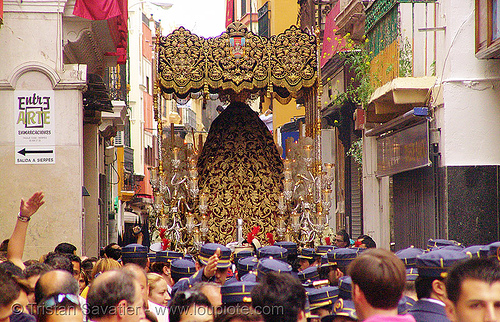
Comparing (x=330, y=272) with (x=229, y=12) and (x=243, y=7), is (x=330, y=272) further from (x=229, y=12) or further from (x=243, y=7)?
(x=229, y=12)

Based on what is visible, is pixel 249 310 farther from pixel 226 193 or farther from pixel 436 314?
pixel 226 193

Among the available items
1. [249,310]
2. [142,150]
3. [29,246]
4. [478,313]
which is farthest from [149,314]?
[142,150]

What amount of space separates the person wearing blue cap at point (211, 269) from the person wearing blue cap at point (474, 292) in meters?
2.50

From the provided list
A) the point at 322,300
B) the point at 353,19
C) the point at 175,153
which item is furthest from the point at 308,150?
the point at 322,300

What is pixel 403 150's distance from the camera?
14.3 m

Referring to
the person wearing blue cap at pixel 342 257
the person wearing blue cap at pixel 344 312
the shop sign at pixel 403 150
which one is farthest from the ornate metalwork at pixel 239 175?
the person wearing blue cap at pixel 344 312

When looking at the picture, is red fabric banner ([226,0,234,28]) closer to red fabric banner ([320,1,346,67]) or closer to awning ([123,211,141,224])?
awning ([123,211,141,224])

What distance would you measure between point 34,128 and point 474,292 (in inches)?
341

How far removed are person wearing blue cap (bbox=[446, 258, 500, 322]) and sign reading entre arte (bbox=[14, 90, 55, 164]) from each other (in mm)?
8449

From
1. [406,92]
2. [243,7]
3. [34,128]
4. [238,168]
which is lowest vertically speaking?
[238,168]

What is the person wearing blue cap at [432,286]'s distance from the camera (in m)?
4.05

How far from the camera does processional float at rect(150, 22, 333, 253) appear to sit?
41.4 ft

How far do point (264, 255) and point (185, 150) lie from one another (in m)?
6.20

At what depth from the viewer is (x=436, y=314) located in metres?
4.04
